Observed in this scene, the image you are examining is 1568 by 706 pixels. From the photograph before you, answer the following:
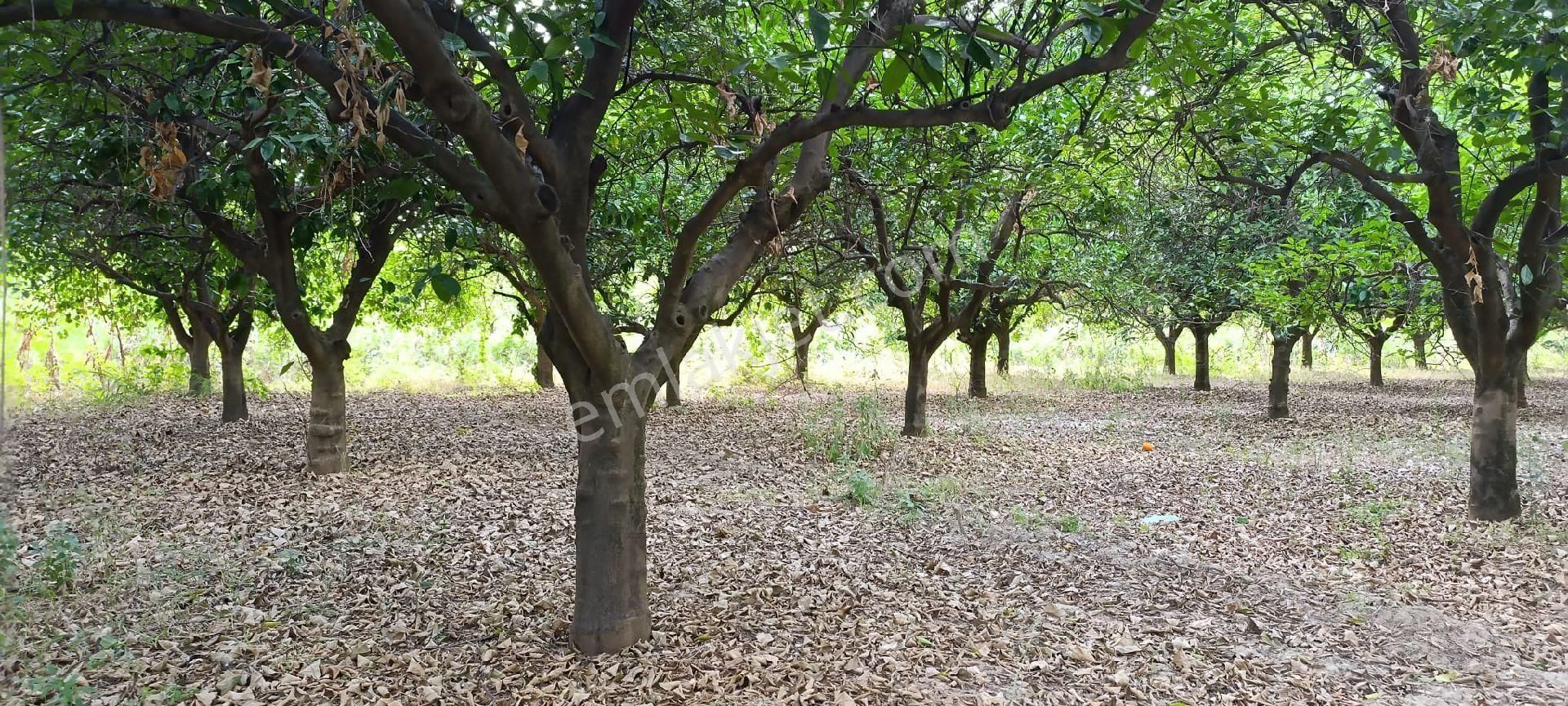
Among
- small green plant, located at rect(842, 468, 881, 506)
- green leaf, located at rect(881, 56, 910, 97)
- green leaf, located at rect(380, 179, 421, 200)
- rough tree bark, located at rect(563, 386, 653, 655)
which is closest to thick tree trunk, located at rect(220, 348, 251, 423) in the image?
small green plant, located at rect(842, 468, 881, 506)

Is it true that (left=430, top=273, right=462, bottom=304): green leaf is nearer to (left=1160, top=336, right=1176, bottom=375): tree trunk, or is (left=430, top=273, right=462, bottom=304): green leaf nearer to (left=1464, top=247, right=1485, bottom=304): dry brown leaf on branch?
(left=1464, top=247, right=1485, bottom=304): dry brown leaf on branch

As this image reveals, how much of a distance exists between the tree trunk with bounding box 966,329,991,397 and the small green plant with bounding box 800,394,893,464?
6409mm

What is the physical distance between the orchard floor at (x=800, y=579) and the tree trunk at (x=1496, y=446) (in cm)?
26

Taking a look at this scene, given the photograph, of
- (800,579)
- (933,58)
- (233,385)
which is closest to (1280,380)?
(800,579)

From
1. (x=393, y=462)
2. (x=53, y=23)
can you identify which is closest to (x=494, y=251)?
(x=393, y=462)

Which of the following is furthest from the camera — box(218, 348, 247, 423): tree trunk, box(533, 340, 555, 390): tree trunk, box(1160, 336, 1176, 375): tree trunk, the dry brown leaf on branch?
box(1160, 336, 1176, 375): tree trunk

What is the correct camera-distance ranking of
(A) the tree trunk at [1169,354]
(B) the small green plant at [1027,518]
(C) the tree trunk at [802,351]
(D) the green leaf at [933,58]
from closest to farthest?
(D) the green leaf at [933,58], (B) the small green plant at [1027,518], (C) the tree trunk at [802,351], (A) the tree trunk at [1169,354]

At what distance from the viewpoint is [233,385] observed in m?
10.3

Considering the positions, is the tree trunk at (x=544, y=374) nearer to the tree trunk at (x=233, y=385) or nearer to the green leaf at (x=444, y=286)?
the tree trunk at (x=233, y=385)

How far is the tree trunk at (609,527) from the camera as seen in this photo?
12.0ft

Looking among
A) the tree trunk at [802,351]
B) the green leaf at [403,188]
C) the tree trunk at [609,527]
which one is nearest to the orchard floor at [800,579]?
the tree trunk at [609,527]

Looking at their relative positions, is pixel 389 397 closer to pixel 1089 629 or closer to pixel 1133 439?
pixel 1133 439

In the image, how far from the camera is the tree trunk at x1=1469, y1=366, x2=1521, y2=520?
18.9 feet

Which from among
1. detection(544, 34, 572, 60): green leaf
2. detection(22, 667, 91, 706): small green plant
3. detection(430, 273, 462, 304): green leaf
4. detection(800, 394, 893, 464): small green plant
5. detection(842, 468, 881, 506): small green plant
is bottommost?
detection(22, 667, 91, 706): small green plant
